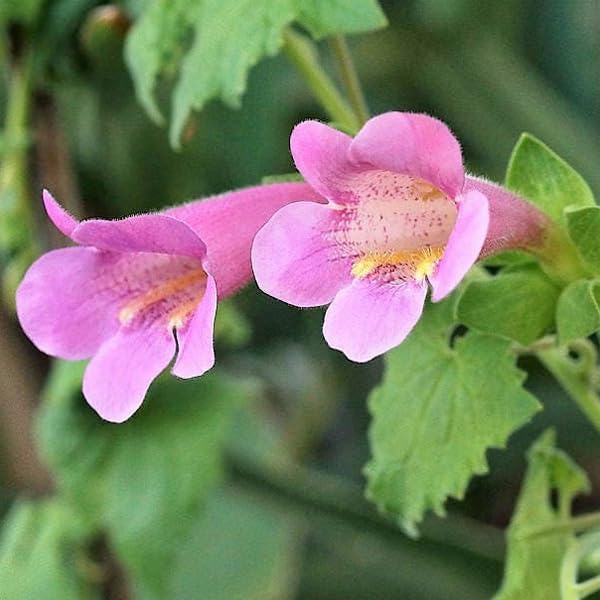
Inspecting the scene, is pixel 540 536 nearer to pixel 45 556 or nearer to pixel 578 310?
pixel 578 310

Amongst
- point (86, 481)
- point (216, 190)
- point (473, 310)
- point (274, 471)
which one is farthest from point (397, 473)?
point (216, 190)

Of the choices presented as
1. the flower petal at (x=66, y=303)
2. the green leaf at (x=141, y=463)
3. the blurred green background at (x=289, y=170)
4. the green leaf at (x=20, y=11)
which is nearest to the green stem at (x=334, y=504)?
the blurred green background at (x=289, y=170)

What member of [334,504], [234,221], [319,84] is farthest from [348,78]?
[334,504]

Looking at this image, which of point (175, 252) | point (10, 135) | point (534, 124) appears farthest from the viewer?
point (534, 124)

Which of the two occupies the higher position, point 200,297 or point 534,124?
point 200,297

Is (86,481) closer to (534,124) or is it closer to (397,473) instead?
(397,473)

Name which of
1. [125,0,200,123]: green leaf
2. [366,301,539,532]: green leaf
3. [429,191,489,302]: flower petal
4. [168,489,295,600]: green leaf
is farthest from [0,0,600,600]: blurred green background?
[429,191,489,302]: flower petal

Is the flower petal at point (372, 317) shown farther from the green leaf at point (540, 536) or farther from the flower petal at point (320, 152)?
the green leaf at point (540, 536)

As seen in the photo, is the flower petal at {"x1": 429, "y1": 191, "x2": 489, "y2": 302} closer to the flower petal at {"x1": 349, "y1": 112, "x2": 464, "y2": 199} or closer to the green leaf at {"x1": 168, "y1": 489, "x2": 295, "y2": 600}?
the flower petal at {"x1": 349, "y1": 112, "x2": 464, "y2": 199}
